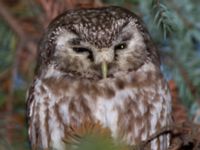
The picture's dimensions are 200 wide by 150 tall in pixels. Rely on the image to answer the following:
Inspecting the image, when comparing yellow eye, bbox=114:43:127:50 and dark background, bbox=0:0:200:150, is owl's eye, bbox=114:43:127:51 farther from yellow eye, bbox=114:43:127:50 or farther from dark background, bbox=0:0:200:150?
dark background, bbox=0:0:200:150

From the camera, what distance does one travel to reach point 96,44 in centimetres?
259

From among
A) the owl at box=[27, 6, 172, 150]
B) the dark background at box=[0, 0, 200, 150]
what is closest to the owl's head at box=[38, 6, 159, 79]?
the owl at box=[27, 6, 172, 150]

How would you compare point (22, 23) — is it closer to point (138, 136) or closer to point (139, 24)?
point (139, 24)

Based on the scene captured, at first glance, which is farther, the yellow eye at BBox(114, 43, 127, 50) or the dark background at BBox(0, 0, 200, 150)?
the dark background at BBox(0, 0, 200, 150)

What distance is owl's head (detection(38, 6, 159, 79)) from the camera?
103 inches

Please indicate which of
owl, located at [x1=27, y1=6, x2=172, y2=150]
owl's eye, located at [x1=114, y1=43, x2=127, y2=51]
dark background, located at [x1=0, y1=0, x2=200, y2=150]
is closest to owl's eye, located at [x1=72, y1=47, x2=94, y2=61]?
owl, located at [x1=27, y1=6, x2=172, y2=150]

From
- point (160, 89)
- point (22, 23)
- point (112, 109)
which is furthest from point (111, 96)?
point (22, 23)

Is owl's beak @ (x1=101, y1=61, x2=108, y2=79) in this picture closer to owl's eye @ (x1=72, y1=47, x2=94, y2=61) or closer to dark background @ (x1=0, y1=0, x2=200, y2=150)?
owl's eye @ (x1=72, y1=47, x2=94, y2=61)

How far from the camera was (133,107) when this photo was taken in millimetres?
2773

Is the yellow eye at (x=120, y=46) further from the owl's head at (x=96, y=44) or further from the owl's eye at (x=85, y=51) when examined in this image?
the owl's eye at (x=85, y=51)

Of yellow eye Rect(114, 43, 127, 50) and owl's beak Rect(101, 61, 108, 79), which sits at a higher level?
yellow eye Rect(114, 43, 127, 50)

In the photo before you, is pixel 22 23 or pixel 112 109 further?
pixel 22 23

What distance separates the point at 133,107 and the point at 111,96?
115 mm

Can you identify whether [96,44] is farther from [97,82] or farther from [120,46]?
[97,82]
